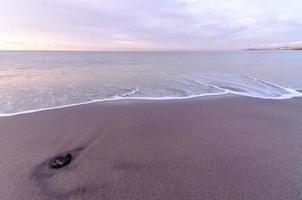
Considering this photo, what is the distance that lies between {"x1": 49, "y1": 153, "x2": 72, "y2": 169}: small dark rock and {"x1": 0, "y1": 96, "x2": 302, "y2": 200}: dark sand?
4.3 inches

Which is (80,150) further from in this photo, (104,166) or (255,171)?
(255,171)

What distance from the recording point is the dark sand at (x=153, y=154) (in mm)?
3325

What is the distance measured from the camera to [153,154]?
14.5ft

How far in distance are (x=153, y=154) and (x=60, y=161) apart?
1659mm

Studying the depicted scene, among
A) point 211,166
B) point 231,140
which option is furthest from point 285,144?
point 211,166

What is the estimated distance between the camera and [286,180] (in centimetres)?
355

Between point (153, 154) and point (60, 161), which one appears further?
point (153, 154)

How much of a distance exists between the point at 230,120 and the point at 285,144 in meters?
1.80

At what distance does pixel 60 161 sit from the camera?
4.09 m

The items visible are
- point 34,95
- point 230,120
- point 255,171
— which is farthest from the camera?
point 34,95

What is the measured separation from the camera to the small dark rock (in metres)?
3.95

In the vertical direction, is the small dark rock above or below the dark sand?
above

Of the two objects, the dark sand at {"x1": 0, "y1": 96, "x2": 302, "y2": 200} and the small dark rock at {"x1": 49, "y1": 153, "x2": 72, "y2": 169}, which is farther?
the small dark rock at {"x1": 49, "y1": 153, "x2": 72, "y2": 169}

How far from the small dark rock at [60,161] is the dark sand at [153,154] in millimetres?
108
